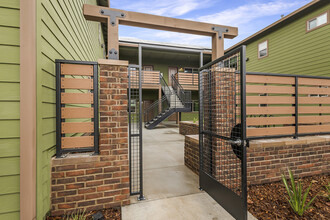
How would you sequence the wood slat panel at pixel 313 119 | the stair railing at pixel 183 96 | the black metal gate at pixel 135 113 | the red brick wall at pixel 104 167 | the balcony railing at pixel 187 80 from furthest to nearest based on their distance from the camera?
1. the balcony railing at pixel 187 80
2. the stair railing at pixel 183 96
3. the wood slat panel at pixel 313 119
4. the black metal gate at pixel 135 113
5. the red brick wall at pixel 104 167

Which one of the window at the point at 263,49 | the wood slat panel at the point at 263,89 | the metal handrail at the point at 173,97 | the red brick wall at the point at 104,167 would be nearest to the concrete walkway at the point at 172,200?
the red brick wall at the point at 104,167

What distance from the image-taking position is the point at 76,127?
2.05 m

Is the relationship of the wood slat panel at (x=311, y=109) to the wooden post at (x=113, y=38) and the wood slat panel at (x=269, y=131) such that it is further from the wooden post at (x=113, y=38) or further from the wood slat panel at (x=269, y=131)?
the wooden post at (x=113, y=38)

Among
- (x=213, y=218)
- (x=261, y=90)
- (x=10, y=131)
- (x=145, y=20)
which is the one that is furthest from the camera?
(x=261, y=90)

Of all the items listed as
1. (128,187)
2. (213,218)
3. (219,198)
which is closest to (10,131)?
(128,187)

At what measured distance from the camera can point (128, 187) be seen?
2205 mm

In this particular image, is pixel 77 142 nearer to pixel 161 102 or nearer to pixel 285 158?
pixel 285 158

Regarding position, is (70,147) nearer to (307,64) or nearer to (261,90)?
(261,90)

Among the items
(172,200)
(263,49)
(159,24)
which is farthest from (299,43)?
(172,200)

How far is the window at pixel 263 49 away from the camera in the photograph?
883cm

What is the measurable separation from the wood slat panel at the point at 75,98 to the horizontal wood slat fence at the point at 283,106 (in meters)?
2.44

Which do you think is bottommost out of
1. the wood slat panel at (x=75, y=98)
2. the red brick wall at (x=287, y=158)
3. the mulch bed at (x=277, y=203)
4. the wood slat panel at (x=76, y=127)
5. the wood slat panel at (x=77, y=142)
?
the mulch bed at (x=277, y=203)

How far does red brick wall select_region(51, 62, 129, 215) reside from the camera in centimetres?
199

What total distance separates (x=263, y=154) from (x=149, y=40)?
11.8 metres
